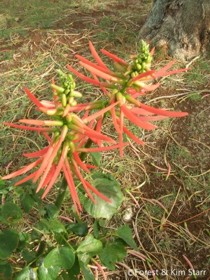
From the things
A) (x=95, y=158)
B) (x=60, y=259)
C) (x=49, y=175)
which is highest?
(x=49, y=175)

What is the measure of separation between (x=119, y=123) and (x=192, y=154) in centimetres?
102

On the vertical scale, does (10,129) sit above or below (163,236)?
above

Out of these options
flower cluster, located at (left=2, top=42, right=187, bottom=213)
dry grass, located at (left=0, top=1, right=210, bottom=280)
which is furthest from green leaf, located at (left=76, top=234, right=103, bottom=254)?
dry grass, located at (left=0, top=1, right=210, bottom=280)

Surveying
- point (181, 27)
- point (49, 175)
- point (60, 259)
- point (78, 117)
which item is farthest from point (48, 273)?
point (181, 27)

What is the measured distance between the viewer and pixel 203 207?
1.71 m

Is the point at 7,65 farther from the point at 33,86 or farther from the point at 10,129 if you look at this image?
the point at 10,129

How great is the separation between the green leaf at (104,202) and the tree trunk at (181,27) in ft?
4.23

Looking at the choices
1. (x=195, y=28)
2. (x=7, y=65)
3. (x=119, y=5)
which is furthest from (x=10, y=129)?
(x=119, y=5)

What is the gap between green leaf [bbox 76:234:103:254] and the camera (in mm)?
1113

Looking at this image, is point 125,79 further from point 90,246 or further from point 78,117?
point 90,246

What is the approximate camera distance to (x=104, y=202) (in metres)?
1.15

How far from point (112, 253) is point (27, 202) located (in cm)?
27

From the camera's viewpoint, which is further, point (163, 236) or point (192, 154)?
point (192, 154)

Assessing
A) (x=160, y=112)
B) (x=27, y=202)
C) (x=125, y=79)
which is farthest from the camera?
(x=27, y=202)
